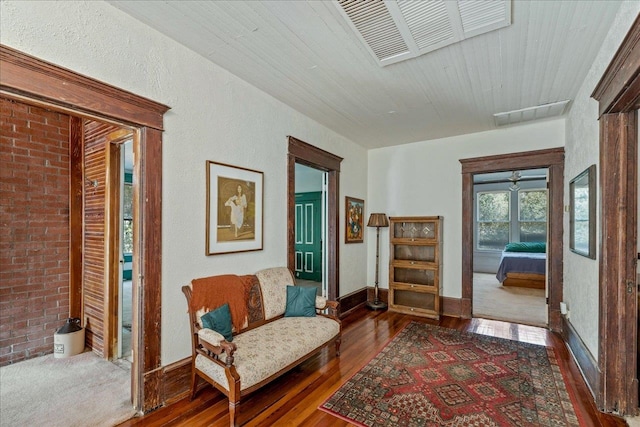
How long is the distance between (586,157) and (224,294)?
3.60 meters

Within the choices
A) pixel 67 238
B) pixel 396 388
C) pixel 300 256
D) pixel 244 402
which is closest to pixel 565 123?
pixel 396 388

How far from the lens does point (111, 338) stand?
115 inches

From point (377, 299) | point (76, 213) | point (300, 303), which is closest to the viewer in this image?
point (300, 303)

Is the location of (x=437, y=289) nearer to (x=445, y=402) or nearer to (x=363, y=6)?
(x=445, y=402)

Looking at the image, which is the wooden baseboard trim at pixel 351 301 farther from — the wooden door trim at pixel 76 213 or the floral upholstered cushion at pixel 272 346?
A: the wooden door trim at pixel 76 213

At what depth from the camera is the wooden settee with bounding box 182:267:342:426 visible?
201 centimetres

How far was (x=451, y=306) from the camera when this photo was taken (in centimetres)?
452

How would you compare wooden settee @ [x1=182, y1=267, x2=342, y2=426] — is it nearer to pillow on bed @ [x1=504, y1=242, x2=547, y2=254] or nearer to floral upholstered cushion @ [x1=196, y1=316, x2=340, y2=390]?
floral upholstered cushion @ [x1=196, y1=316, x2=340, y2=390]

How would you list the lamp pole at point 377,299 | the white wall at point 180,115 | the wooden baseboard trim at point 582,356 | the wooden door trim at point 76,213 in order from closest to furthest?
the white wall at point 180,115 < the wooden baseboard trim at point 582,356 < the wooden door trim at point 76,213 < the lamp pole at point 377,299

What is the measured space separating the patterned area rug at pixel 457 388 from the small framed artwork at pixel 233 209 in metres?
1.55

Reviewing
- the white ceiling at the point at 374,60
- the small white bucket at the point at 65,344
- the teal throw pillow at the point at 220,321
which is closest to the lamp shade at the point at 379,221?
the white ceiling at the point at 374,60

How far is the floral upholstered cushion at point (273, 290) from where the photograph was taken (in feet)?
9.50

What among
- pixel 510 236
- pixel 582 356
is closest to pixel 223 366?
pixel 582 356

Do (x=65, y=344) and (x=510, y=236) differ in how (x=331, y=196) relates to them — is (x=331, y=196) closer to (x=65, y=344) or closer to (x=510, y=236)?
(x=65, y=344)
